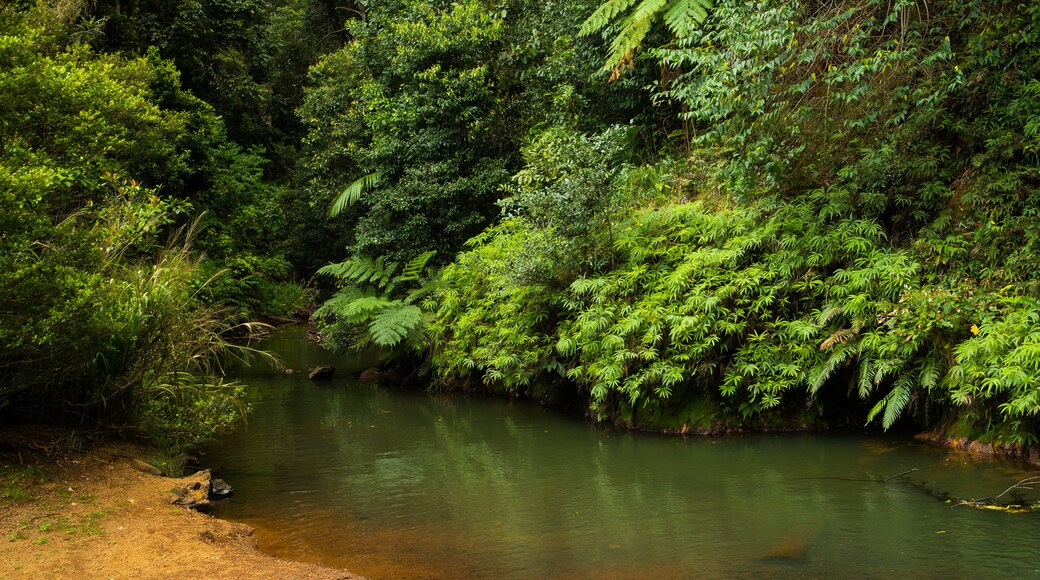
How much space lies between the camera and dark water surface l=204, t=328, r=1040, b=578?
5512mm

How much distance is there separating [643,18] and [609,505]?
6.81 meters

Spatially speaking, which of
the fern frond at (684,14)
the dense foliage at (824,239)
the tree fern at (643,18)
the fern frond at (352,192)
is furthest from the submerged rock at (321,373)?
the fern frond at (684,14)

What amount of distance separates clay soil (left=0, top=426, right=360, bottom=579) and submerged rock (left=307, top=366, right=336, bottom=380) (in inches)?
325

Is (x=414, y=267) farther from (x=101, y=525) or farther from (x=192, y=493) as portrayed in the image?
(x=101, y=525)

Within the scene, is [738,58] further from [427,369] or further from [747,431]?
[427,369]

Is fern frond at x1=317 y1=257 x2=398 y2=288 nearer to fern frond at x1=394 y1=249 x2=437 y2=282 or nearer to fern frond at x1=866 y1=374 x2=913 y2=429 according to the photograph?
fern frond at x1=394 y1=249 x2=437 y2=282

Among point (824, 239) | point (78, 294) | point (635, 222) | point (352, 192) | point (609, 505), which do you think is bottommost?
point (609, 505)

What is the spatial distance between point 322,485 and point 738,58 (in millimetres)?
6621

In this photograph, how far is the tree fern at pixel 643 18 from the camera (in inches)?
412

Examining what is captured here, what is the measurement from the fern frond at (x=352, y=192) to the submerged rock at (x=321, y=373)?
11.8ft

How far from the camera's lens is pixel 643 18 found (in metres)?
10.7

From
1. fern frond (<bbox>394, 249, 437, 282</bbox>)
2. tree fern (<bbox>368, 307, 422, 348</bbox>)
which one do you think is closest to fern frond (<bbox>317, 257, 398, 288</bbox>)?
fern frond (<bbox>394, 249, 437, 282</bbox>)

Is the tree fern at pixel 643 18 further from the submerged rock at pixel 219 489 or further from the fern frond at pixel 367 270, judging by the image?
the submerged rock at pixel 219 489

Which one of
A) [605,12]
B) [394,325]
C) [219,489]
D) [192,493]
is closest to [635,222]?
[605,12]
